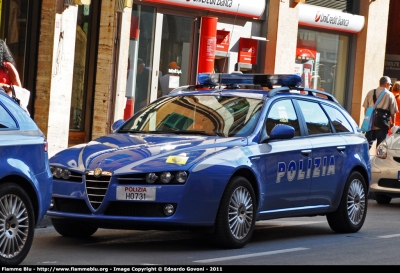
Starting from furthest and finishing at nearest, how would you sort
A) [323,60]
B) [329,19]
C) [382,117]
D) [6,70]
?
[323,60] → [329,19] → [382,117] → [6,70]

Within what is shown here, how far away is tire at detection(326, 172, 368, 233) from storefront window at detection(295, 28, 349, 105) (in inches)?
500

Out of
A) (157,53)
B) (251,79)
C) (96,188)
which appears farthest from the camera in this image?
(157,53)

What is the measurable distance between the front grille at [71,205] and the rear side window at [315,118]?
10.0 feet

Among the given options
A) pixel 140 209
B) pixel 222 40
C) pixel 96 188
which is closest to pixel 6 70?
pixel 96 188

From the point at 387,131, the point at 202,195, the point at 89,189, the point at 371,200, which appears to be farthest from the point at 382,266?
the point at 387,131

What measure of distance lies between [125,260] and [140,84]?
39.2 ft

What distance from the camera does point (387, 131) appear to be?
21.9 meters

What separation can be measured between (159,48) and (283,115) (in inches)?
386

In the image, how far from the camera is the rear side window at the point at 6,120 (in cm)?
879

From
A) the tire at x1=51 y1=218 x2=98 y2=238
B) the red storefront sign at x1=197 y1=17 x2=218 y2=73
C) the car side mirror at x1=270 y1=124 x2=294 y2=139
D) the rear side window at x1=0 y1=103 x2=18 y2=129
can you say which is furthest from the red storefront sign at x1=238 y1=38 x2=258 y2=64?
the rear side window at x1=0 y1=103 x2=18 y2=129

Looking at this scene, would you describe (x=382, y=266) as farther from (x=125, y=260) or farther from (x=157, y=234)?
(x=157, y=234)

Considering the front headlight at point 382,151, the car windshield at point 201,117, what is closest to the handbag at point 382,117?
the front headlight at point 382,151

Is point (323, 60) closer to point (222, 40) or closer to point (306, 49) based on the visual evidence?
point (306, 49)

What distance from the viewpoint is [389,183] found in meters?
17.0
